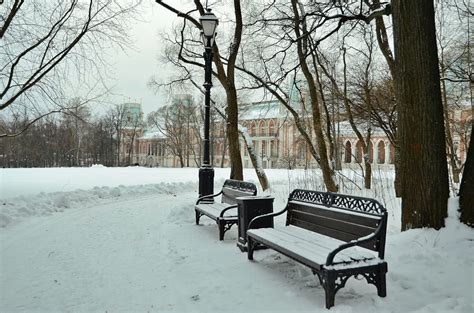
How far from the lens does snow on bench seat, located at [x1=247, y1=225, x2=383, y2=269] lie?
388 cm

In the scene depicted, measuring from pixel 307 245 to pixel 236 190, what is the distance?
363 cm

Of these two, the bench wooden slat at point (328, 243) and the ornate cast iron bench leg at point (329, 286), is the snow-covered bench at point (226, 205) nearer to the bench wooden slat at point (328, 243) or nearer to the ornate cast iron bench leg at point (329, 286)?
the bench wooden slat at point (328, 243)

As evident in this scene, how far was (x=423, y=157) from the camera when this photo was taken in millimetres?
4918

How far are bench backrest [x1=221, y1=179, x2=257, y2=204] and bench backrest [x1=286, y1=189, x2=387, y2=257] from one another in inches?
55.7

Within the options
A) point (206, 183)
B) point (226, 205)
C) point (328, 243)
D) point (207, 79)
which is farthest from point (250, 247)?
point (207, 79)

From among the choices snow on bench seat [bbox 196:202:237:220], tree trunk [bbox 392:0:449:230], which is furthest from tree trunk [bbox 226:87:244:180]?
tree trunk [bbox 392:0:449:230]

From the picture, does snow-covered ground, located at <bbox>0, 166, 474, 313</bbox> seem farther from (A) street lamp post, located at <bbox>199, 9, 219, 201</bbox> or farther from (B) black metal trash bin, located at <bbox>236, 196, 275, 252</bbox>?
(A) street lamp post, located at <bbox>199, 9, 219, 201</bbox>

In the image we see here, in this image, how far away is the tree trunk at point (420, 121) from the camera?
4883 mm

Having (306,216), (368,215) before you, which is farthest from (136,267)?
(368,215)

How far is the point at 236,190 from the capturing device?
794 centimetres

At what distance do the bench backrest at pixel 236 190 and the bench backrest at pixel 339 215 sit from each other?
142 cm

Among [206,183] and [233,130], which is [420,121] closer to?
[206,183]

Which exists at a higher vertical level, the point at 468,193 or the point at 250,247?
the point at 468,193

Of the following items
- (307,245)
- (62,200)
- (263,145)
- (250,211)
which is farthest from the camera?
(263,145)
